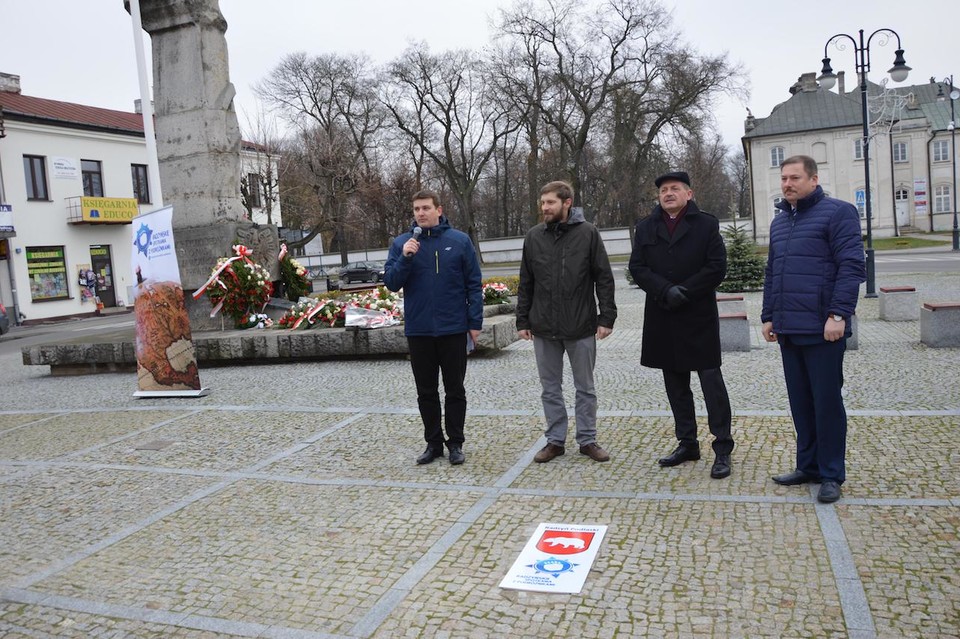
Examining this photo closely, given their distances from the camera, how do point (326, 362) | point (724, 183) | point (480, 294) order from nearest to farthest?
point (480, 294) → point (326, 362) → point (724, 183)

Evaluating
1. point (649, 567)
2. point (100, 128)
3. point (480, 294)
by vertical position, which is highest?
point (100, 128)

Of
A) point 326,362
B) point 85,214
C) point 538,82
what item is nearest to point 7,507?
point 326,362

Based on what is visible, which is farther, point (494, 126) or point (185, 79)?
point (494, 126)

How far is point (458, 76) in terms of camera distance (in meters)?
47.6

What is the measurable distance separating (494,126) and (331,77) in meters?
11.0

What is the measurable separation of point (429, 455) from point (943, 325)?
6880mm

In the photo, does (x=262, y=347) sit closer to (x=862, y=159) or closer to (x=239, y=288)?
(x=239, y=288)

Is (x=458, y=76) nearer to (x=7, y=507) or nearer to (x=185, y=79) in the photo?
(x=185, y=79)

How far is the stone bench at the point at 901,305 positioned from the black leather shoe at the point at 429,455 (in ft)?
30.5

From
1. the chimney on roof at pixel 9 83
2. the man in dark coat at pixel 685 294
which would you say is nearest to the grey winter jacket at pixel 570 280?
the man in dark coat at pixel 685 294

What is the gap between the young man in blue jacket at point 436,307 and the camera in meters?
5.73

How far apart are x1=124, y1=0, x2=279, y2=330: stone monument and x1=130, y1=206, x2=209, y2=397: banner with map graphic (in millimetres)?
3019

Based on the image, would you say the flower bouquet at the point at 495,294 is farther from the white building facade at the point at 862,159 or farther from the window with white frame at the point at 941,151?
the window with white frame at the point at 941,151

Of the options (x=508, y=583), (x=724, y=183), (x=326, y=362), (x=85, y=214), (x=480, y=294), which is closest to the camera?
(x=508, y=583)
